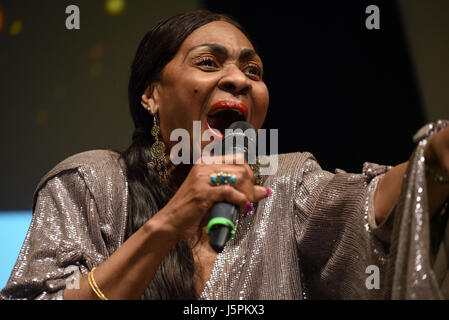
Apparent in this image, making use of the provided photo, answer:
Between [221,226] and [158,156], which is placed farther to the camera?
[158,156]

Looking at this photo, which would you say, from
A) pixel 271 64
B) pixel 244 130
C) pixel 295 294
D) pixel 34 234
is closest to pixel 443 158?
pixel 244 130

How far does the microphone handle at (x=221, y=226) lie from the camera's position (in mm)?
842

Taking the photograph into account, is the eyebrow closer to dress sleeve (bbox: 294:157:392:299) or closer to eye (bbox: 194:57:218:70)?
eye (bbox: 194:57:218:70)

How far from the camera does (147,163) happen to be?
1402mm

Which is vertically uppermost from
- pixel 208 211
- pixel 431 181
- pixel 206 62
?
pixel 206 62

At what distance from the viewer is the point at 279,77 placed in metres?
1.83

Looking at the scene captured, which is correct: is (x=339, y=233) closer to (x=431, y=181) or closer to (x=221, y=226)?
(x=431, y=181)

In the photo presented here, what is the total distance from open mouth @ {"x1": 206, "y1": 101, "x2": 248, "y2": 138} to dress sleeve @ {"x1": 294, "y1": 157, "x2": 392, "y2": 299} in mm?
244

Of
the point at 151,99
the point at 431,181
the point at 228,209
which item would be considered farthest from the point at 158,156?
the point at 431,181

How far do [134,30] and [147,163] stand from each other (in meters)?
0.75

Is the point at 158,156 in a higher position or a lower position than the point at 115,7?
Result: lower

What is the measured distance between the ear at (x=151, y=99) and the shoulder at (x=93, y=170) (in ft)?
0.58

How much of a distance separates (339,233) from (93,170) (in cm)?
63

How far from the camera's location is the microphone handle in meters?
0.84
